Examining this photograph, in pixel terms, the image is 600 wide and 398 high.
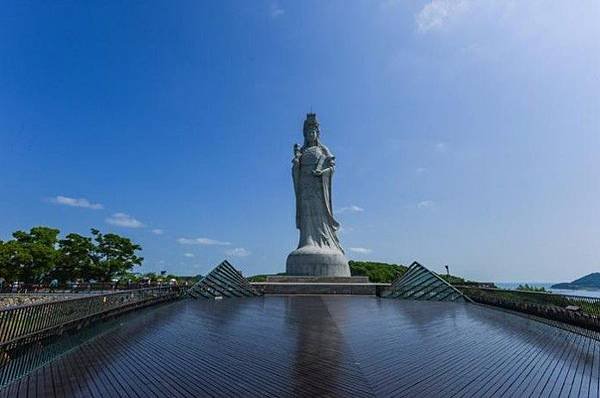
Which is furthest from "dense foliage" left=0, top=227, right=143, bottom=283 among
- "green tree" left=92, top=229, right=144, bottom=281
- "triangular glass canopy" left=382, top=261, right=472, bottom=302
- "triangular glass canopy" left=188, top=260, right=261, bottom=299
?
"triangular glass canopy" left=382, top=261, right=472, bottom=302

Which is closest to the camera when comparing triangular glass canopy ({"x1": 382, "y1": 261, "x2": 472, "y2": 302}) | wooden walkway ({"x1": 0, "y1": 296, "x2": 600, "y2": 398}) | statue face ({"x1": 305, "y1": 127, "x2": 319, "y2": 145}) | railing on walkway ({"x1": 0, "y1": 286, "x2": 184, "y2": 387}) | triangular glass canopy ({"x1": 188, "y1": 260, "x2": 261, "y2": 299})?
wooden walkway ({"x1": 0, "y1": 296, "x2": 600, "y2": 398})

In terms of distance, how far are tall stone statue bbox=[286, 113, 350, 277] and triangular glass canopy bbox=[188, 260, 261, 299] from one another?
15.5 ft

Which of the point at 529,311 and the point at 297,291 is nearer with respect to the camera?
the point at 529,311

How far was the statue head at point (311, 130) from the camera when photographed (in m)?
29.8

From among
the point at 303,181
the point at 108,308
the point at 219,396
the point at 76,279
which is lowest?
the point at 219,396

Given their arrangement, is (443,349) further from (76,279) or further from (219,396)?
(76,279)

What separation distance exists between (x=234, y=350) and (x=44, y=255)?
35443mm

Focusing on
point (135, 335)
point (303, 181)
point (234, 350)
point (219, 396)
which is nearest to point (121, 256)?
point (303, 181)

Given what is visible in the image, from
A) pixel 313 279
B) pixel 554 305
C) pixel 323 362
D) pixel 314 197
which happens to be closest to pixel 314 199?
pixel 314 197

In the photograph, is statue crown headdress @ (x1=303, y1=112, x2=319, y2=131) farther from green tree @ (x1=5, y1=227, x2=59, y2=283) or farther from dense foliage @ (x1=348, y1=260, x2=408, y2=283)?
dense foliage @ (x1=348, y1=260, x2=408, y2=283)

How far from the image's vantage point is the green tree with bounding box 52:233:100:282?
121ft

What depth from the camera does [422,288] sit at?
2130 centimetres

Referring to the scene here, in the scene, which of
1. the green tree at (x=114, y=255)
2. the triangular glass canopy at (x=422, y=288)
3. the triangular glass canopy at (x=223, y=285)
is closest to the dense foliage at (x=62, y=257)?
the green tree at (x=114, y=255)

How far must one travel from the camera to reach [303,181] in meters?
29.2
